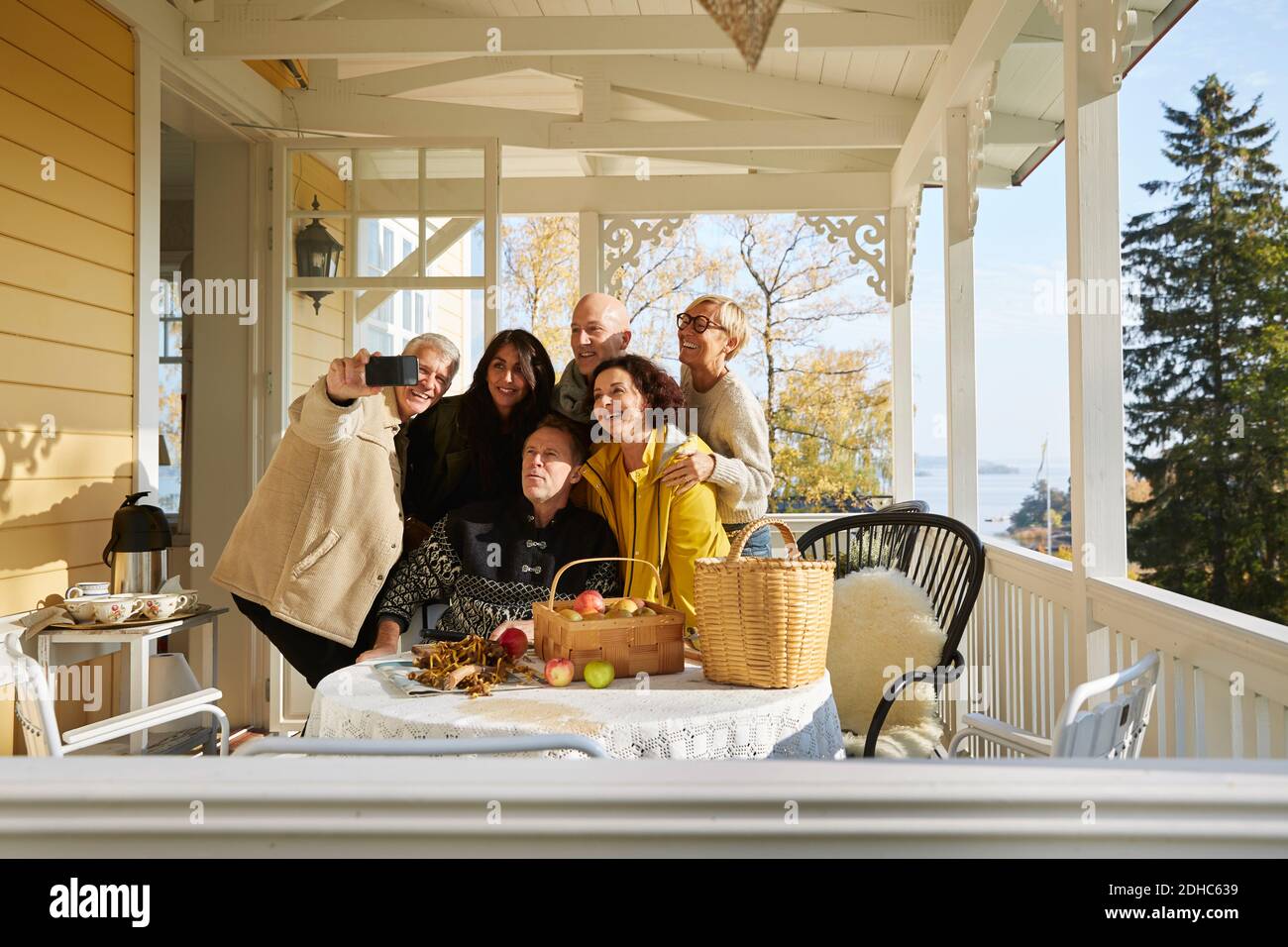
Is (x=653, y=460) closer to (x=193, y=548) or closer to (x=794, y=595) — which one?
(x=794, y=595)

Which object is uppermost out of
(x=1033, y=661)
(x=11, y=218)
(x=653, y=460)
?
(x=11, y=218)

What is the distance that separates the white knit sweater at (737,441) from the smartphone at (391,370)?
801 millimetres

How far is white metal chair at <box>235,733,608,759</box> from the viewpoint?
1188mm

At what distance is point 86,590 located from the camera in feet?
10.2

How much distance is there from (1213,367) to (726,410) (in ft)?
15.0

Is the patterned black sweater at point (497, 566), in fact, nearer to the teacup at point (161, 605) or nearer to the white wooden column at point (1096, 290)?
the teacup at point (161, 605)

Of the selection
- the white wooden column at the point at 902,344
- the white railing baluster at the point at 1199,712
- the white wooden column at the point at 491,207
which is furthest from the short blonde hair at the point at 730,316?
the white wooden column at the point at 902,344

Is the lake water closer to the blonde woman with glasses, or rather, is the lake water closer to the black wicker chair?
the black wicker chair

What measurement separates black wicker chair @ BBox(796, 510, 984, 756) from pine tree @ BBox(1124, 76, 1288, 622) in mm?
2466

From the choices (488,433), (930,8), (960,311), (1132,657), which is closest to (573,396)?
(488,433)

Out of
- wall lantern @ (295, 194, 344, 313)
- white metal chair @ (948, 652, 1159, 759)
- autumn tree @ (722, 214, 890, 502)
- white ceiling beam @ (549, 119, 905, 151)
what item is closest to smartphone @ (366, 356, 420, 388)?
white metal chair @ (948, 652, 1159, 759)
